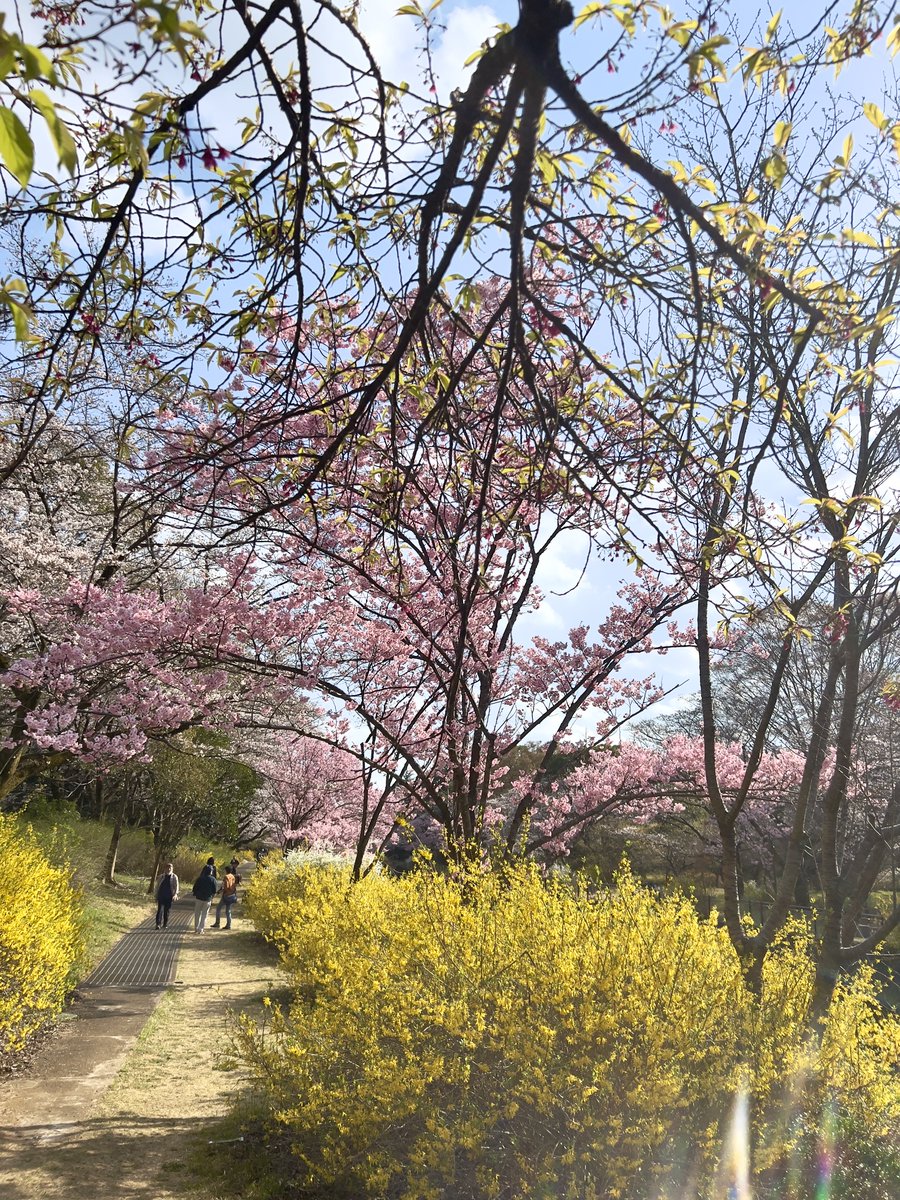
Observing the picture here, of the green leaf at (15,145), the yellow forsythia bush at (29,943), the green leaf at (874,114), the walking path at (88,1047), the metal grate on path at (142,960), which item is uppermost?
the green leaf at (874,114)

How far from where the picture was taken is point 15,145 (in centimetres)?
87

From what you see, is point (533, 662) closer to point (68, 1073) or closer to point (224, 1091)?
point (224, 1091)

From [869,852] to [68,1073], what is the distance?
264 inches

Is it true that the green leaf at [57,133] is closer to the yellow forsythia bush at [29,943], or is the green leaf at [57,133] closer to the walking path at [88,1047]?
the walking path at [88,1047]

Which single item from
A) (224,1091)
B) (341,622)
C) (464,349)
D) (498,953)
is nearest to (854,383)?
(498,953)

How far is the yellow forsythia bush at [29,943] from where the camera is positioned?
5.80 m

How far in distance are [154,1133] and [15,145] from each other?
645 centimetres

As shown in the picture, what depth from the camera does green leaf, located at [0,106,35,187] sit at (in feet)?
2.82

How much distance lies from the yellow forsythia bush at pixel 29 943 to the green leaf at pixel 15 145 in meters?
6.37

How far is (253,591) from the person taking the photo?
8.79 m

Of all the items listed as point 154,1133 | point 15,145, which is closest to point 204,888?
point 154,1133

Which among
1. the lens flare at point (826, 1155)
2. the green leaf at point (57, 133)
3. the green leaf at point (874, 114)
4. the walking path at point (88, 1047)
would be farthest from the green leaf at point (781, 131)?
the walking path at point (88, 1047)

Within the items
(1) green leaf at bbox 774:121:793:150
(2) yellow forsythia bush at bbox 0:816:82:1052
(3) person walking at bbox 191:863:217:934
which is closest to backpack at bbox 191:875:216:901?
(3) person walking at bbox 191:863:217:934

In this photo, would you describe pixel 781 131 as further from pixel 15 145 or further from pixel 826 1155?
pixel 826 1155
